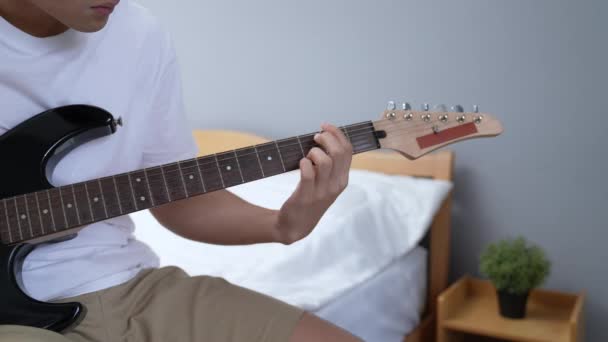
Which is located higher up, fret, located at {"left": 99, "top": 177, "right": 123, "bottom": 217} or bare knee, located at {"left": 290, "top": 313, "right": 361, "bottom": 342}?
fret, located at {"left": 99, "top": 177, "right": 123, "bottom": 217}

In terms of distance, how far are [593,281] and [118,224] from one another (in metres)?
1.34

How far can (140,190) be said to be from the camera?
2.98 ft

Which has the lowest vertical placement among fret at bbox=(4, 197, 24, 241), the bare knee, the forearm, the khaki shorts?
the bare knee

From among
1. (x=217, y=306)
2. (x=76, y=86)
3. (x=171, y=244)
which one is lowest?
(x=171, y=244)

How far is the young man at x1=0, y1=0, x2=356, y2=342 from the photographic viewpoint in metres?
0.90

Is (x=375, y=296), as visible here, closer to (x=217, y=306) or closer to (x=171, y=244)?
(x=171, y=244)

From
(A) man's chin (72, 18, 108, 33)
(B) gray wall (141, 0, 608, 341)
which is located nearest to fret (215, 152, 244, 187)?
(A) man's chin (72, 18, 108, 33)

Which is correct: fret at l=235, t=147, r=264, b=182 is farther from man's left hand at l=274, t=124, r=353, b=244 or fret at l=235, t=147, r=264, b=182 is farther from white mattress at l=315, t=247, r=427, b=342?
white mattress at l=315, t=247, r=427, b=342

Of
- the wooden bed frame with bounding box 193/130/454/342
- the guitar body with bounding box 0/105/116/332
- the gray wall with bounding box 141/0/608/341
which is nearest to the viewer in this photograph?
the guitar body with bounding box 0/105/116/332

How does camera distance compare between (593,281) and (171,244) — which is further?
(593,281)

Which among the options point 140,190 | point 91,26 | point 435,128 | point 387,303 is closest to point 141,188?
point 140,190

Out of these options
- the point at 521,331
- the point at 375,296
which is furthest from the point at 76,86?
the point at 521,331

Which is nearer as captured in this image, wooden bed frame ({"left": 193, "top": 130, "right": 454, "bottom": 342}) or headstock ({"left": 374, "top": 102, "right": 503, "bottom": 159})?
headstock ({"left": 374, "top": 102, "right": 503, "bottom": 159})

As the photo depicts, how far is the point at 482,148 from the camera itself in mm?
1912
